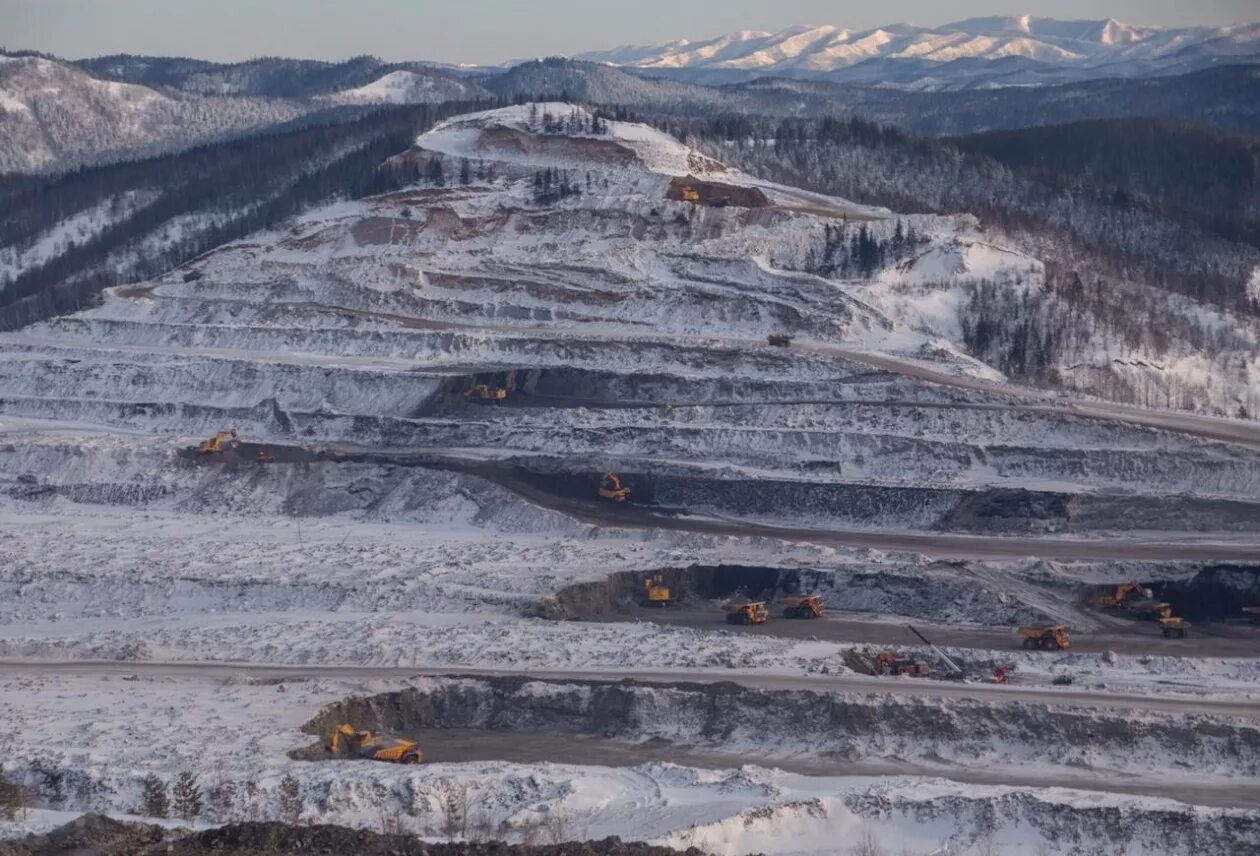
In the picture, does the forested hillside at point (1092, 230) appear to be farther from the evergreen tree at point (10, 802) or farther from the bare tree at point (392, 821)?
the evergreen tree at point (10, 802)

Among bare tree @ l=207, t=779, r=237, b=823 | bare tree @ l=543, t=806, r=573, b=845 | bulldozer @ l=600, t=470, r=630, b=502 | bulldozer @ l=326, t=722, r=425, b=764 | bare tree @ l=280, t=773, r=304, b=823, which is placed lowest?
bulldozer @ l=326, t=722, r=425, b=764

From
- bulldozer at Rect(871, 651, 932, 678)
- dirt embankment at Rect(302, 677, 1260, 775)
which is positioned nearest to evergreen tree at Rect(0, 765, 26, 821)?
dirt embankment at Rect(302, 677, 1260, 775)

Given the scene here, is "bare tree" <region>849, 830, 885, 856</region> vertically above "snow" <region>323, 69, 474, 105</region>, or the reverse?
"snow" <region>323, 69, 474, 105</region>

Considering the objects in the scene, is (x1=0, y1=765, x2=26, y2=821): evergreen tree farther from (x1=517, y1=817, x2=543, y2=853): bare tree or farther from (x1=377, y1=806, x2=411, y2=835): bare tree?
(x1=517, y1=817, x2=543, y2=853): bare tree

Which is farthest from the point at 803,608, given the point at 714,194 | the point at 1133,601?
the point at 714,194

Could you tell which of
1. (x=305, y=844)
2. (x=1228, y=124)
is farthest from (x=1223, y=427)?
(x=1228, y=124)

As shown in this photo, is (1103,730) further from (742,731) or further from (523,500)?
(523,500)
